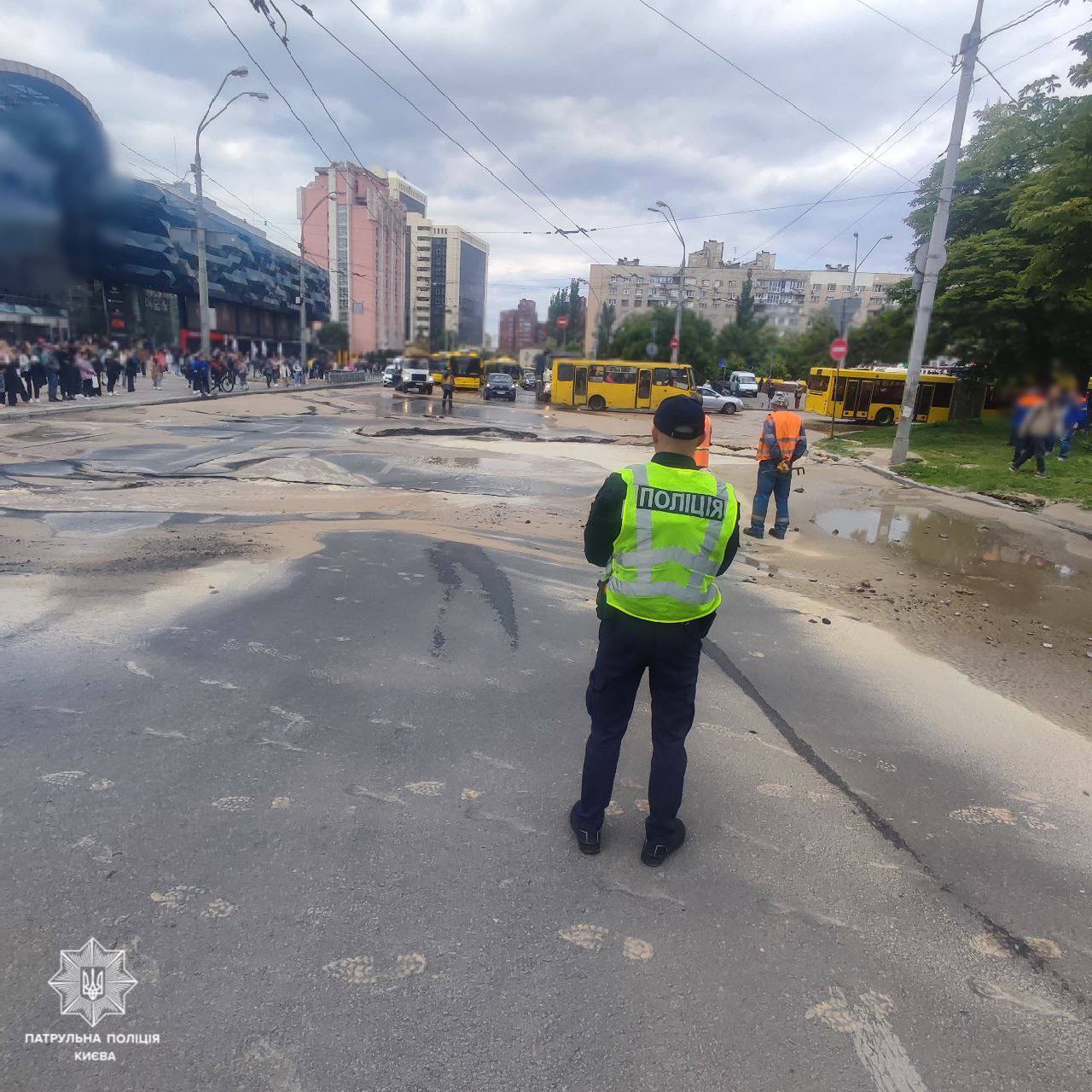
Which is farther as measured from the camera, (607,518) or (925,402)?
(925,402)

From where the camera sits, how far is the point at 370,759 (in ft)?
11.0

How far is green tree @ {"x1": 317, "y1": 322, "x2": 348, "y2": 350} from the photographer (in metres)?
77.8

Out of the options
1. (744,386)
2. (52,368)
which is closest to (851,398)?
(744,386)

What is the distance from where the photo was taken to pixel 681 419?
2.82 meters

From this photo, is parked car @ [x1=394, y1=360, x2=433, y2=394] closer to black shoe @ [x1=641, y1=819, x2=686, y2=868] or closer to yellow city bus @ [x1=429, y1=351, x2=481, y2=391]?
yellow city bus @ [x1=429, y1=351, x2=481, y2=391]

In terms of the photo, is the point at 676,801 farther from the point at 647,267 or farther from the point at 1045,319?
the point at 647,267

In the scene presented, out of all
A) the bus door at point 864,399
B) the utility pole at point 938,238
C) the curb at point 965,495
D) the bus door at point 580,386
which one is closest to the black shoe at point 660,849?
the curb at point 965,495

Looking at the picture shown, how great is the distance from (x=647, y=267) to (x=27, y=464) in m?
109

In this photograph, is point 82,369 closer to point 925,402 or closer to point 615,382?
point 615,382

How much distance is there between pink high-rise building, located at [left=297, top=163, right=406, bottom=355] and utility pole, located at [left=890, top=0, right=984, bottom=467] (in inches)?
985

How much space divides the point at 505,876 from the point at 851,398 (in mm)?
32731

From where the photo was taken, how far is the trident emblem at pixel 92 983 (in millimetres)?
2092

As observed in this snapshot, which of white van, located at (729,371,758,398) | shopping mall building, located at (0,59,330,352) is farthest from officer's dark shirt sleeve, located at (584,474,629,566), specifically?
white van, located at (729,371,758,398)

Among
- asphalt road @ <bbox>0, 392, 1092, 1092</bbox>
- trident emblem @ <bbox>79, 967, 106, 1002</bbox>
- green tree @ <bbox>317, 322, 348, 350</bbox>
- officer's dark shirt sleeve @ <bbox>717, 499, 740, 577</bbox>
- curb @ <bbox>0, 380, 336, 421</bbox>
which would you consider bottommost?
curb @ <bbox>0, 380, 336, 421</bbox>
